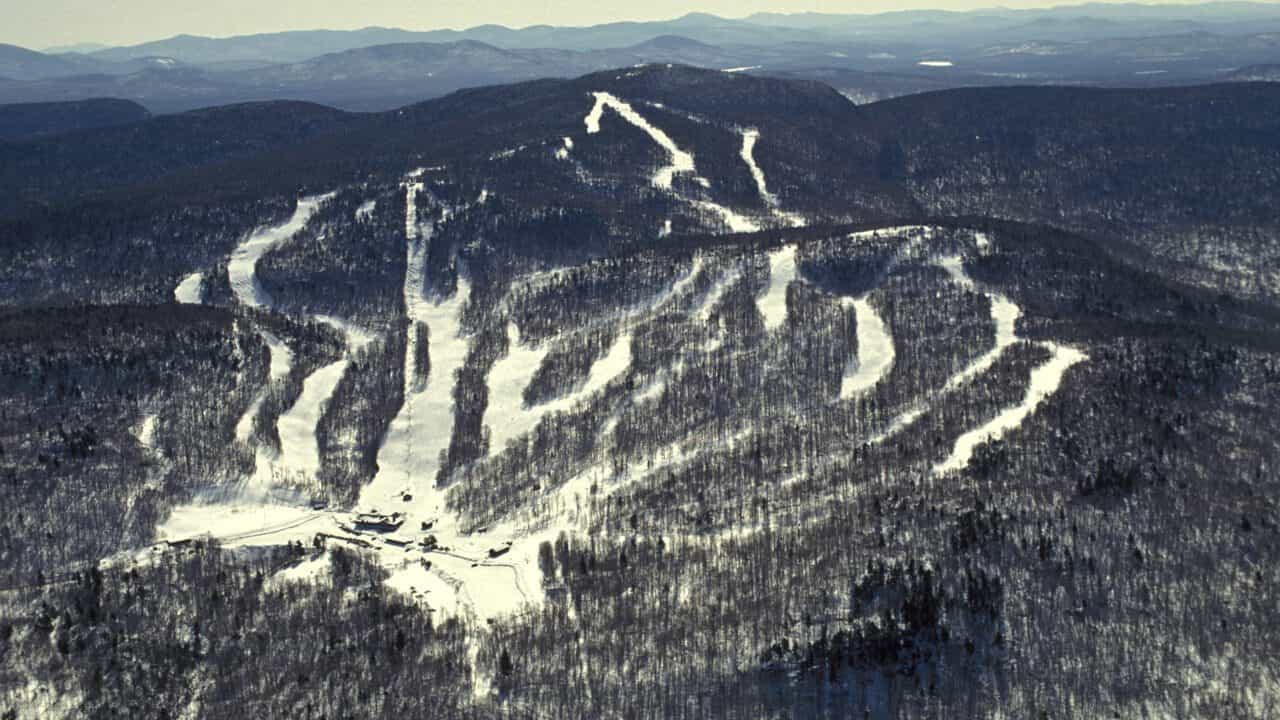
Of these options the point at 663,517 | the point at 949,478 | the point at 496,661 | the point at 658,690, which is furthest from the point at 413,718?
the point at 949,478

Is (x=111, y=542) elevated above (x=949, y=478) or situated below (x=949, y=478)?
below

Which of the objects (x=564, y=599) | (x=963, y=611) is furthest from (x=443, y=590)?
(x=963, y=611)

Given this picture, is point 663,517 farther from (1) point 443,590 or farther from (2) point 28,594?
(2) point 28,594

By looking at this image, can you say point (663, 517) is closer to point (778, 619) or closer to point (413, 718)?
point (778, 619)

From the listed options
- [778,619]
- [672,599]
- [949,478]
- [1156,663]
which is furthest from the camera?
[949,478]

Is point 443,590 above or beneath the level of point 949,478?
beneath

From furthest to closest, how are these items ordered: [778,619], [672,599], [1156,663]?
[672,599] < [778,619] < [1156,663]

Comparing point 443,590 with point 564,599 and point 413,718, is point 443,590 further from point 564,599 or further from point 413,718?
point 413,718

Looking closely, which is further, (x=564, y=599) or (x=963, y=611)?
(x=564, y=599)

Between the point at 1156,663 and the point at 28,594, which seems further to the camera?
the point at 28,594
